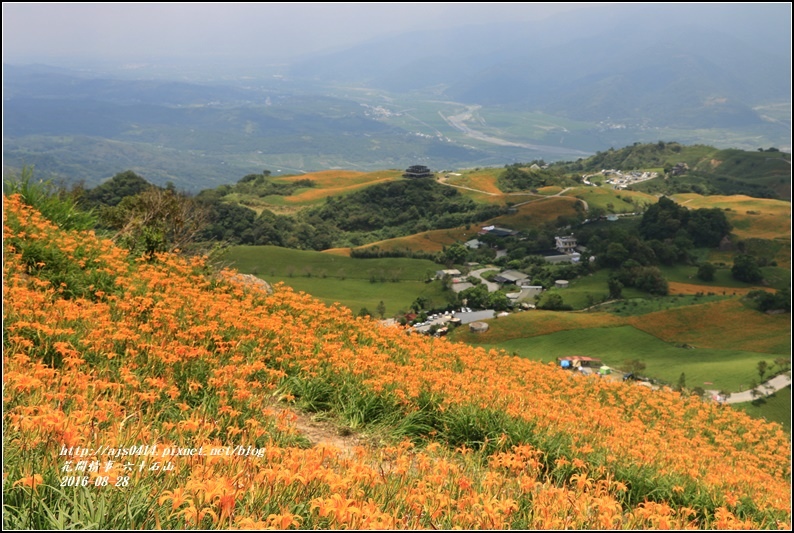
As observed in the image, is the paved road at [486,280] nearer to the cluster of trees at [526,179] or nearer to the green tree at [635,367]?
the green tree at [635,367]

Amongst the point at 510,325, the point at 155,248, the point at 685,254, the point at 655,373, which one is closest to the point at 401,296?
the point at 510,325

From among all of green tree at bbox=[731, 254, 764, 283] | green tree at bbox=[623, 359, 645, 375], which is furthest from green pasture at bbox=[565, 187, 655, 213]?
green tree at bbox=[623, 359, 645, 375]

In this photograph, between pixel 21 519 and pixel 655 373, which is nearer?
pixel 21 519

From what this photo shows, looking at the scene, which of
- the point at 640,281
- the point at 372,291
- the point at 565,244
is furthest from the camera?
the point at 565,244

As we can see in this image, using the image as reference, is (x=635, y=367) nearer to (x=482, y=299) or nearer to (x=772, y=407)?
(x=772, y=407)

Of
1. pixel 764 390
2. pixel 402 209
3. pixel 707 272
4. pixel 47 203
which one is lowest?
pixel 707 272

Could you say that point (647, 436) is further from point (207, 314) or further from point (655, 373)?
point (655, 373)

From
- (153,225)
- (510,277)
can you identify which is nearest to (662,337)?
(510,277)
